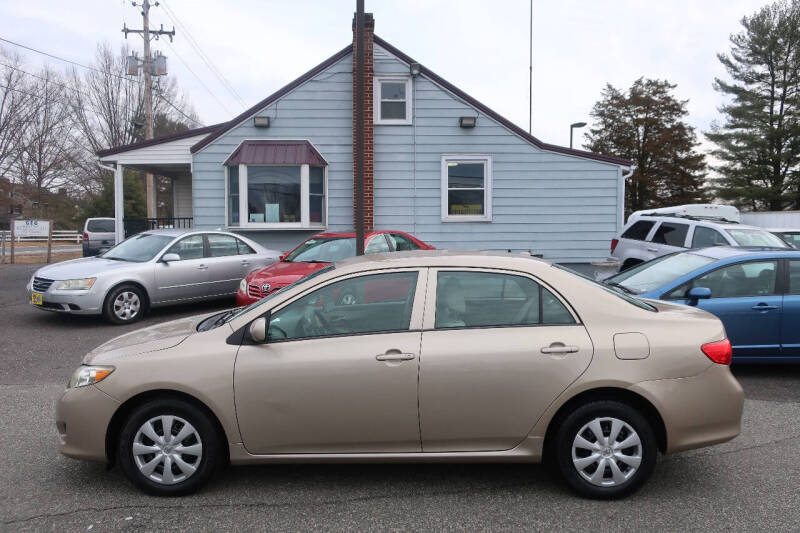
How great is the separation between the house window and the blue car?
30.3 feet

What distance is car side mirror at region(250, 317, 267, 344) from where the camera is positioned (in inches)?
151

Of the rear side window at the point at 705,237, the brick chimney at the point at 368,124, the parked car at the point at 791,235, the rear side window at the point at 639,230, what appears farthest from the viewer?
the brick chimney at the point at 368,124

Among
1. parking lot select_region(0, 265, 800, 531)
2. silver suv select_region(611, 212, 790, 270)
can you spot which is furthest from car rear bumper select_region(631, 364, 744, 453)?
silver suv select_region(611, 212, 790, 270)

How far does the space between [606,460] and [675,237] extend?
9091 mm

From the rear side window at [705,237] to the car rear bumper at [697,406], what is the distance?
794 centimetres

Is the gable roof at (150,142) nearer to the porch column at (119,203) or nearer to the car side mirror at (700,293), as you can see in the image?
the porch column at (119,203)

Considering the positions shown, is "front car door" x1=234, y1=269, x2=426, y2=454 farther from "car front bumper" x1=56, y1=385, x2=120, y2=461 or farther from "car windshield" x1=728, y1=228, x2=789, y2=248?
"car windshield" x1=728, y1=228, x2=789, y2=248

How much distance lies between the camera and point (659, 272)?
7.65 meters

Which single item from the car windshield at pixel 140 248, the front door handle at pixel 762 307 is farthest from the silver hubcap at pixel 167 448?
the car windshield at pixel 140 248

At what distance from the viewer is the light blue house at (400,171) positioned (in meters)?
15.0

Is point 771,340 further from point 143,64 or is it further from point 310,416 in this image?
point 143,64

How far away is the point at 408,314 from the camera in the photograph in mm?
→ 3967

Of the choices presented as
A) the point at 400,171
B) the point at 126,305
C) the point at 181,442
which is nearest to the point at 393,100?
Answer: the point at 400,171

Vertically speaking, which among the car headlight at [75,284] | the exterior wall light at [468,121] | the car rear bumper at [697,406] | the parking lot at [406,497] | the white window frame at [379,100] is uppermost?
the white window frame at [379,100]
